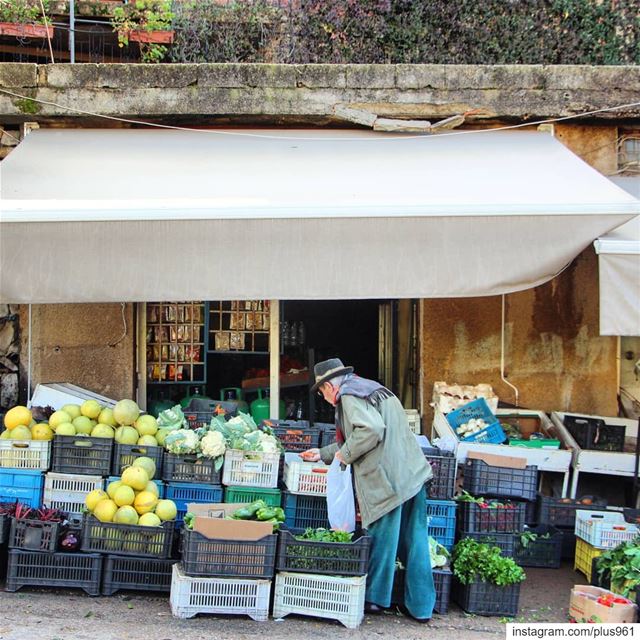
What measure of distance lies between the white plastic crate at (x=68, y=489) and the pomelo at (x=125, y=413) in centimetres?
49

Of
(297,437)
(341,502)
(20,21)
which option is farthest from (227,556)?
(20,21)

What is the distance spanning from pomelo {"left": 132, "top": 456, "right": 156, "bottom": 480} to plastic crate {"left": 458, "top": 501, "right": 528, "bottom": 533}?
230 centimetres

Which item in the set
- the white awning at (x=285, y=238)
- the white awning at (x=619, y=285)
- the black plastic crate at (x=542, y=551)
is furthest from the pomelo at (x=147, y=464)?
the white awning at (x=619, y=285)

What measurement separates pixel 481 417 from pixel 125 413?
3084 millimetres

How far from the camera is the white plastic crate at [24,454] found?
6.66 m

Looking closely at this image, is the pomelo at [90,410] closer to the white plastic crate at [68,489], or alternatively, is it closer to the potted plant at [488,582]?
the white plastic crate at [68,489]

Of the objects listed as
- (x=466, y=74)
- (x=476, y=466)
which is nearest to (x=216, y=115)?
(x=466, y=74)

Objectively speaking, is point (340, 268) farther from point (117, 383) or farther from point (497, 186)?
point (117, 383)

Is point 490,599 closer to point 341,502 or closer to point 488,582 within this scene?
point 488,582

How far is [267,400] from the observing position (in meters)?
8.75

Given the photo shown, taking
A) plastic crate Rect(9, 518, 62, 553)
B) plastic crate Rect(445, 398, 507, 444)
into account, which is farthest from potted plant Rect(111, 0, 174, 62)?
plastic crate Rect(9, 518, 62, 553)

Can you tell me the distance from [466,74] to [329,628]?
5.04 meters

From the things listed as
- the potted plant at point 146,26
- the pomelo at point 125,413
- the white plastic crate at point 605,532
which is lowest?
the white plastic crate at point 605,532

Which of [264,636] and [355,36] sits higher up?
[355,36]
